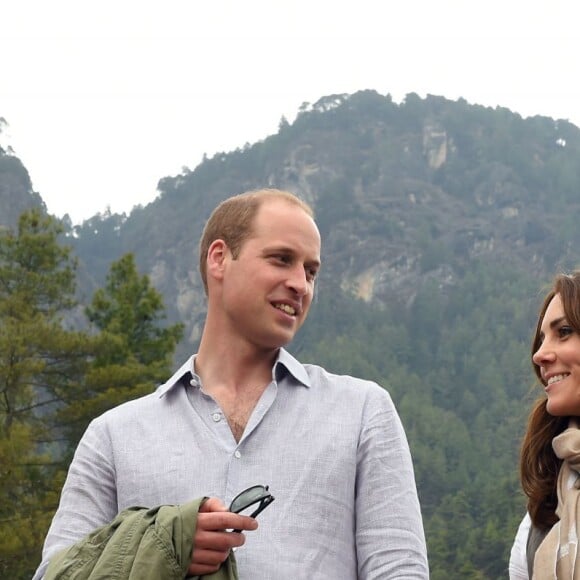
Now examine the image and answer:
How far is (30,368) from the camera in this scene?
22.8 meters

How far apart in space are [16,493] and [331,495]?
2029 centimetres

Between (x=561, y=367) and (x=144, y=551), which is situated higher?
(x=561, y=367)

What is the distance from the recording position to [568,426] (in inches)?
126

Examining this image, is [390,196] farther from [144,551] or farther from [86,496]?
[144,551]

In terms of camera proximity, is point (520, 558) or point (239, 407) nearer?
point (239, 407)

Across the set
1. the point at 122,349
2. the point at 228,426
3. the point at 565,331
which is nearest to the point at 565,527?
the point at 565,331

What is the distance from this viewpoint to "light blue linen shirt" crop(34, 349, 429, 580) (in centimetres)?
254

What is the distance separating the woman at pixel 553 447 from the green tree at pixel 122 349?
19413 mm

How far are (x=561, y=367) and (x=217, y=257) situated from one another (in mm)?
884

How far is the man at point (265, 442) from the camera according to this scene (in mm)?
2545

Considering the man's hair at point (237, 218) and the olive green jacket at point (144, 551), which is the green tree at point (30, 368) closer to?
the man's hair at point (237, 218)

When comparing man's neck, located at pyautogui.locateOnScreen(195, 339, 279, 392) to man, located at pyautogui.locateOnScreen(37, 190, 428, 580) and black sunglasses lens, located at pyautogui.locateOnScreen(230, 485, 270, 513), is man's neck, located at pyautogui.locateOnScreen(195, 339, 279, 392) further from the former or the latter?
black sunglasses lens, located at pyautogui.locateOnScreen(230, 485, 270, 513)

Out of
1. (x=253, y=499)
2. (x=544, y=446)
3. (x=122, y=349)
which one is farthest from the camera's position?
(x=122, y=349)

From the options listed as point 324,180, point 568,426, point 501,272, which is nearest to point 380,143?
point 324,180
